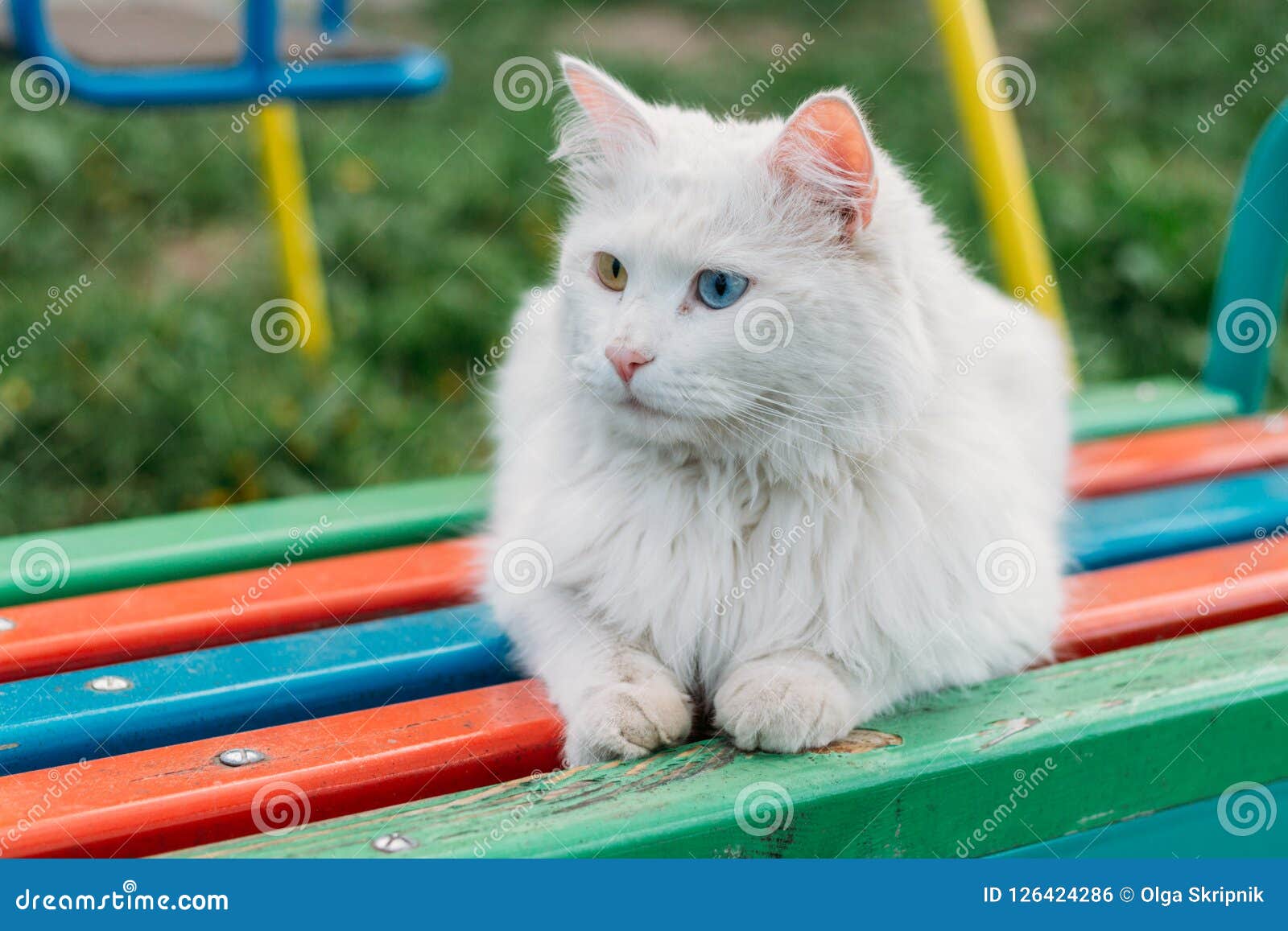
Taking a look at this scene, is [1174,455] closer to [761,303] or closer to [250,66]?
[761,303]

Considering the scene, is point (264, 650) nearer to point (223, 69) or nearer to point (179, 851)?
point (179, 851)

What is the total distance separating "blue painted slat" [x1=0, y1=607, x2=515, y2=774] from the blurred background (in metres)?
1.52

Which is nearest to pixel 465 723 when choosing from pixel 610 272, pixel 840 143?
pixel 610 272

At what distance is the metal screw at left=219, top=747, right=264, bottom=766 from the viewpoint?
166 centimetres

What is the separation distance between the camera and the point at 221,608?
2.09m

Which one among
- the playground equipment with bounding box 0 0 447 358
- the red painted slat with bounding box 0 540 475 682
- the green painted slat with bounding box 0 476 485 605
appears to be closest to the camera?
the red painted slat with bounding box 0 540 475 682

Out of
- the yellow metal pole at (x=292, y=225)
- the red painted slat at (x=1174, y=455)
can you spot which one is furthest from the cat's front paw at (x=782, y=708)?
the yellow metal pole at (x=292, y=225)

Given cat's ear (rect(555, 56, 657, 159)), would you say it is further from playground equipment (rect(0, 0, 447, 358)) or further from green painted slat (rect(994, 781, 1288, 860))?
playground equipment (rect(0, 0, 447, 358))

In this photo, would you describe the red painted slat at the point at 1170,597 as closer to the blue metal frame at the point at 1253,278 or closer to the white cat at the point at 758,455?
the white cat at the point at 758,455

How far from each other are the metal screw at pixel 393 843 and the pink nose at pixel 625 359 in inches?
24.3

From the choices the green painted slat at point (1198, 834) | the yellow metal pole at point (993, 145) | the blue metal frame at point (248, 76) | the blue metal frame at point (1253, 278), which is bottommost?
the green painted slat at point (1198, 834)

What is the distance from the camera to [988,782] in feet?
5.41

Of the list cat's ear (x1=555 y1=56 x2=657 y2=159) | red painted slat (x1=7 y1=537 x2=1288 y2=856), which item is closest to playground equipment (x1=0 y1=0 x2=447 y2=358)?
cat's ear (x1=555 y1=56 x2=657 y2=159)

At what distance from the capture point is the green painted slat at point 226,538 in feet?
7.34
